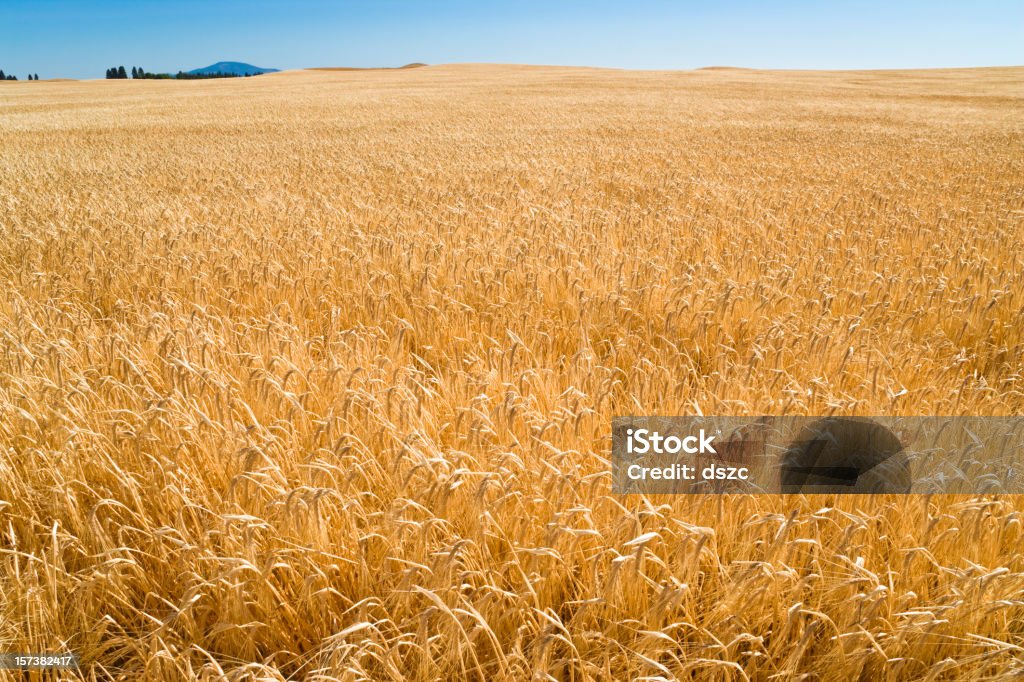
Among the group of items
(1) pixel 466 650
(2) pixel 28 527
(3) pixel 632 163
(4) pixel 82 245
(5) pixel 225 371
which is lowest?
(1) pixel 466 650

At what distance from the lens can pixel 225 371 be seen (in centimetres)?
284

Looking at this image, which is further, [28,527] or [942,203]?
[942,203]

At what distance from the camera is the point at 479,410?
2262mm

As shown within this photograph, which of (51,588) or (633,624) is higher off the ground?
(51,588)

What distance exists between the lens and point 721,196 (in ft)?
25.6

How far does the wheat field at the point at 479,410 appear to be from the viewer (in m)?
1.50

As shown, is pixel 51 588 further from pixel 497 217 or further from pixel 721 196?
pixel 721 196

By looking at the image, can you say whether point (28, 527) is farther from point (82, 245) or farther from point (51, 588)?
point (82, 245)

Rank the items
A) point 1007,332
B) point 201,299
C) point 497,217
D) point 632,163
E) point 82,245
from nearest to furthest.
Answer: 1. point 1007,332
2. point 201,299
3. point 82,245
4. point 497,217
5. point 632,163

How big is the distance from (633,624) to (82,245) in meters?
5.89

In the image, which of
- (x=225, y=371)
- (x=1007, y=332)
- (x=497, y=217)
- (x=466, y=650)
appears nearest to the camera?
(x=466, y=650)

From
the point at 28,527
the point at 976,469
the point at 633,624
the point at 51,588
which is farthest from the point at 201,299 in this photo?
the point at 976,469

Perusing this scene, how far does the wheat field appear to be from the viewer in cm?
150

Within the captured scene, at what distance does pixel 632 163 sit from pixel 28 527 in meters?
11.3
